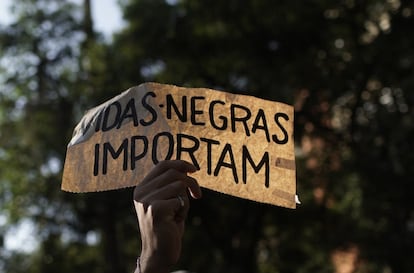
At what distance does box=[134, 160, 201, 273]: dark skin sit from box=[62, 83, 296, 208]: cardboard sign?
38 centimetres

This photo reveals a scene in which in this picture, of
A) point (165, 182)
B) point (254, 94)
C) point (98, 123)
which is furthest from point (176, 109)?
point (254, 94)

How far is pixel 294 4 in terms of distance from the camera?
11.5 meters

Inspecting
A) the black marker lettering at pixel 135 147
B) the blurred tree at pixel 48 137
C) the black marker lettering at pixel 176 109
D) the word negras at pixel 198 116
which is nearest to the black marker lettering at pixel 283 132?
the word negras at pixel 198 116

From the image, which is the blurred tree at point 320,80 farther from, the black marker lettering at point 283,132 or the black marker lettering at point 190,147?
the black marker lettering at point 190,147

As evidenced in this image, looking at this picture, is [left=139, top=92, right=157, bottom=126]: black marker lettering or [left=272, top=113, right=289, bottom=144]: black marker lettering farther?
[left=272, top=113, right=289, bottom=144]: black marker lettering

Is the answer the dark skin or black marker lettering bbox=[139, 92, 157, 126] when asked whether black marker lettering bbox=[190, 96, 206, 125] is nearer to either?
black marker lettering bbox=[139, 92, 157, 126]

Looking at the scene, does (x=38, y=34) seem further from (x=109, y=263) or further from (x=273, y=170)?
(x=273, y=170)

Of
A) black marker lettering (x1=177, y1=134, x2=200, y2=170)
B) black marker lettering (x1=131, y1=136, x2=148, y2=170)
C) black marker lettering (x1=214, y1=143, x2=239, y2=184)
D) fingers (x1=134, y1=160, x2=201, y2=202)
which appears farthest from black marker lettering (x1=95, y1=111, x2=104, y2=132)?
fingers (x1=134, y1=160, x2=201, y2=202)

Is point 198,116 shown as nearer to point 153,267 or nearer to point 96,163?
point 96,163

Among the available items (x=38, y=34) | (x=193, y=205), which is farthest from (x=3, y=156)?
(x=193, y=205)

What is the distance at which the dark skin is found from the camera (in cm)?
186

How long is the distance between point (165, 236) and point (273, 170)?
2.19 ft

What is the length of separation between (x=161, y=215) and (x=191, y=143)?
1.75ft

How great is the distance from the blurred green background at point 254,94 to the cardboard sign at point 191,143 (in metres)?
8.65
